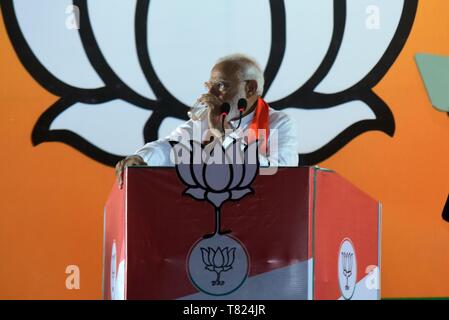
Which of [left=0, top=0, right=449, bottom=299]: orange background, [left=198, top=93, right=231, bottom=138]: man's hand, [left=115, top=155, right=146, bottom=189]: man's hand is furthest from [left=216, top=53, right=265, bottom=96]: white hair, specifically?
[left=0, top=0, right=449, bottom=299]: orange background

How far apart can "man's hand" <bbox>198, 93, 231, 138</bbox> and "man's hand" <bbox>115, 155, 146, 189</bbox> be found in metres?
0.27

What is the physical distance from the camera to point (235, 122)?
364cm

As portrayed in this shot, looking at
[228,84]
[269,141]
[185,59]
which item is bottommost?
[269,141]

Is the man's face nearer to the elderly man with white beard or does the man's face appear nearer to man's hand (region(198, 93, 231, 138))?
the elderly man with white beard

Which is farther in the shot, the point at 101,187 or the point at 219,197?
the point at 101,187

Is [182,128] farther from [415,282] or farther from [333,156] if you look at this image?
[415,282]

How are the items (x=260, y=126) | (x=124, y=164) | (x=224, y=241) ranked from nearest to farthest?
(x=224, y=241)
(x=124, y=164)
(x=260, y=126)

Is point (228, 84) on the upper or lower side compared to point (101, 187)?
upper

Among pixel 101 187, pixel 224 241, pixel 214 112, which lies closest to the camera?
pixel 224 241

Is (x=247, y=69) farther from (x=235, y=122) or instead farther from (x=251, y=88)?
(x=235, y=122)

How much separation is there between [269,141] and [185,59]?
1430 mm

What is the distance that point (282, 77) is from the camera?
15.8 feet

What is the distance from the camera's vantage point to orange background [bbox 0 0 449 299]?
4609 millimetres

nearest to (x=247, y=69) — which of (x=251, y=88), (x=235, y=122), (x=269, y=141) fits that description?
(x=251, y=88)
